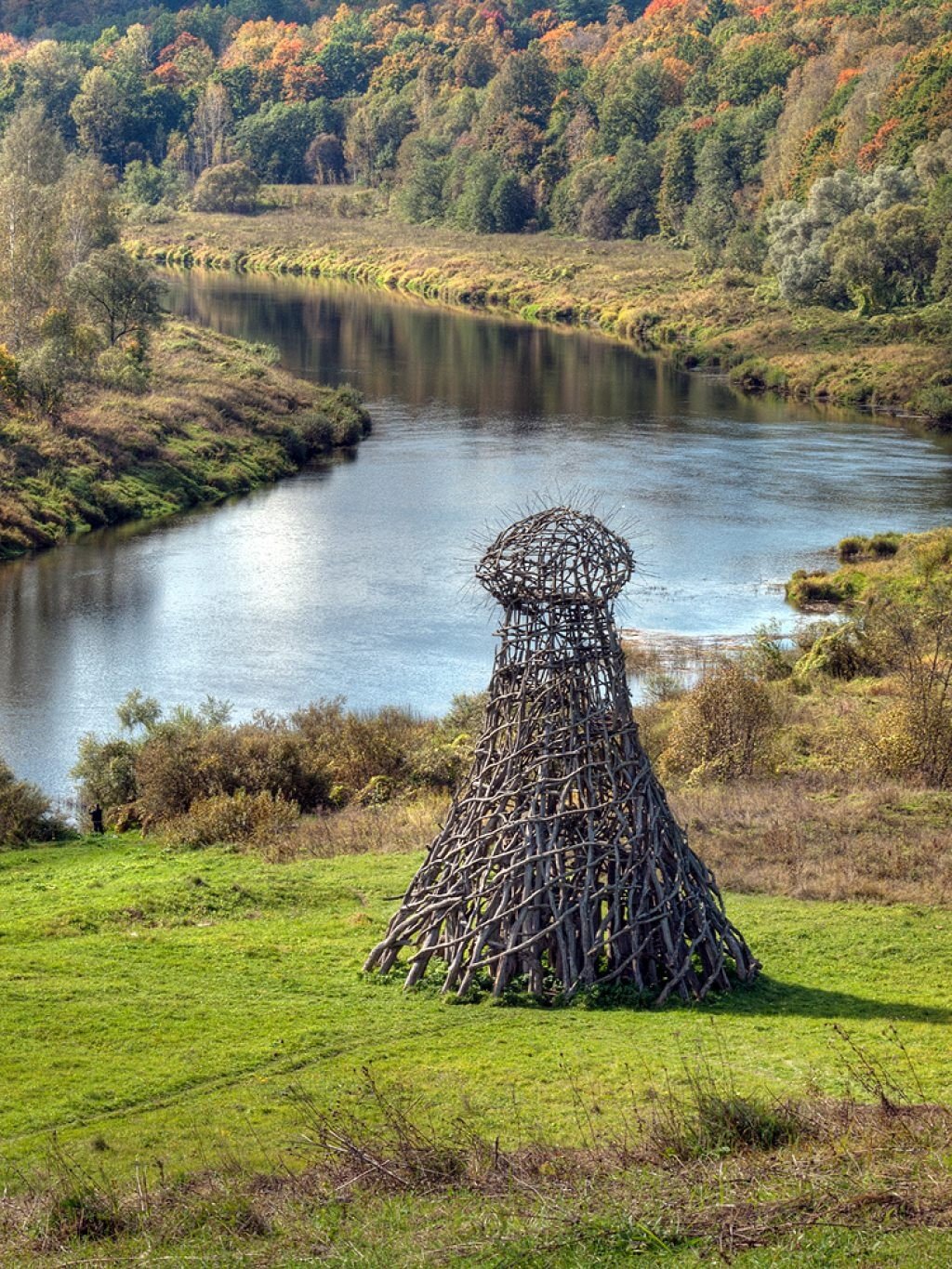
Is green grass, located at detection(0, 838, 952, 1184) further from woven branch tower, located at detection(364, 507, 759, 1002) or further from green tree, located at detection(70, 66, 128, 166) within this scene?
green tree, located at detection(70, 66, 128, 166)

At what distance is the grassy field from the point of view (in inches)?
477

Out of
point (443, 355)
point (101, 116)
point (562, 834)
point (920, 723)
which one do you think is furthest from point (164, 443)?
point (101, 116)

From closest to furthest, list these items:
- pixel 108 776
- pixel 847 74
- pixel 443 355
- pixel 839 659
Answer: pixel 108 776 < pixel 839 659 < pixel 443 355 < pixel 847 74

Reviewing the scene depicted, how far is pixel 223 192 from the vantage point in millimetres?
139625

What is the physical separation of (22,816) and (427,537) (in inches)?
1000

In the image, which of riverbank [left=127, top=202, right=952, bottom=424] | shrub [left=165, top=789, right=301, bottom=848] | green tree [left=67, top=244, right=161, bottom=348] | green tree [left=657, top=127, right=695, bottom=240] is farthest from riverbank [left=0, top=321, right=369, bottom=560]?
green tree [left=657, top=127, right=695, bottom=240]

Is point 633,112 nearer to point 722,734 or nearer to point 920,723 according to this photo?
point 722,734

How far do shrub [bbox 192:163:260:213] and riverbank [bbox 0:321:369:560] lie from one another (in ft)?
239

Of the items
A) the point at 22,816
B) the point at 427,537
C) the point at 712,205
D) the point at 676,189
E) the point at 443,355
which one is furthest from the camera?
the point at 676,189

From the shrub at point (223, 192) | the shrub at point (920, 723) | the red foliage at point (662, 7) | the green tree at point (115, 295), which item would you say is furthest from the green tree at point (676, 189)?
the shrub at point (920, 723)

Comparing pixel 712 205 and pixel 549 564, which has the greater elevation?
pixel 712 205

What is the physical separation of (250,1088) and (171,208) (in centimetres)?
13459

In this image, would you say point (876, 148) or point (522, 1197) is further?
point (876, 148)

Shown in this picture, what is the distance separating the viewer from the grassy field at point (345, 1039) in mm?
12125
